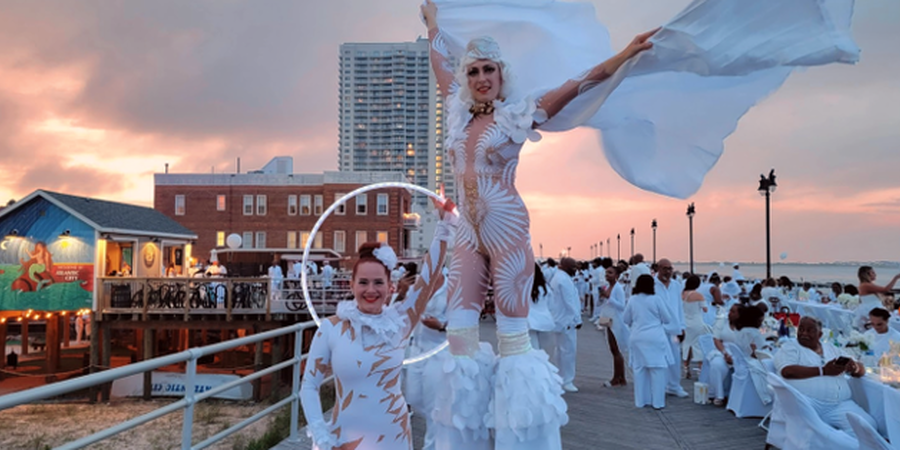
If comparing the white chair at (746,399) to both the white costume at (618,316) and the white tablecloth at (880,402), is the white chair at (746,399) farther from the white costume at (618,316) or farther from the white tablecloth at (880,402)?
the white costume at (618,316)

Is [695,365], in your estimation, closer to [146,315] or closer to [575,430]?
[575,430]

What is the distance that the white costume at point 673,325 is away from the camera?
7.42 m

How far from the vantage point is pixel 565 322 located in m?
7.84

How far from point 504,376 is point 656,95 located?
5.33 ft

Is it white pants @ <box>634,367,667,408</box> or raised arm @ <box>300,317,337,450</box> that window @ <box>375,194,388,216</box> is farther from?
raised arm @ <box>300,317,337,450</box>

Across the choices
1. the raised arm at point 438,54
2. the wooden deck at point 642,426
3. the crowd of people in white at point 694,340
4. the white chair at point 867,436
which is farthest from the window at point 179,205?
the white chair at point 867,436

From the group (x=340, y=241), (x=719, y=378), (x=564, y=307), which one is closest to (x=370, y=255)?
(x=564, y=307)

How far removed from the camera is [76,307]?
22.8 meters

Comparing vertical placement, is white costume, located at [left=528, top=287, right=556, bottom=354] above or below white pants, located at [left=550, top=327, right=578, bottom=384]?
above

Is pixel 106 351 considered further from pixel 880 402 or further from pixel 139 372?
pixel 880 402

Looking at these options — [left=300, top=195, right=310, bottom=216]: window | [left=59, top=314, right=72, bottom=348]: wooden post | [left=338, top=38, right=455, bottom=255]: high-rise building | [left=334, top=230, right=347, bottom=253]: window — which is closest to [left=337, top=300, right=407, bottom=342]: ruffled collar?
[left=59, top=314, right=72, bottom=348]: wooden post

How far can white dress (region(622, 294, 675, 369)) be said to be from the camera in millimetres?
6672

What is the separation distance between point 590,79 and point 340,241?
4144cm

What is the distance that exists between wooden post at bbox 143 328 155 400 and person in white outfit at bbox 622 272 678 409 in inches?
756
